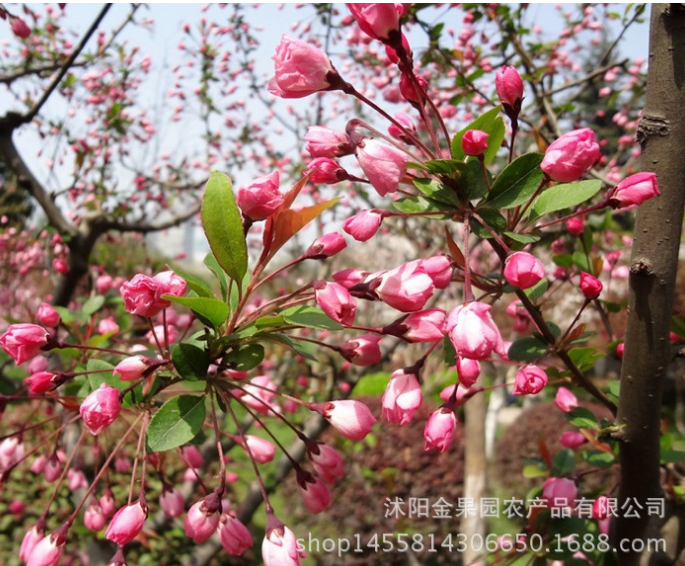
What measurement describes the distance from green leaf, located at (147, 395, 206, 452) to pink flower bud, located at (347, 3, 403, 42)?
52cm

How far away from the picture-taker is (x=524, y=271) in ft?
2.13

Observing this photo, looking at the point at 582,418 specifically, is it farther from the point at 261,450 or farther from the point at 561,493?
the point at 261,450

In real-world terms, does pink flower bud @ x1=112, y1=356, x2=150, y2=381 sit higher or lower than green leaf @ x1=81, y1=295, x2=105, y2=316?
lower

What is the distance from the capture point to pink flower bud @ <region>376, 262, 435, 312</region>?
0.67 metres

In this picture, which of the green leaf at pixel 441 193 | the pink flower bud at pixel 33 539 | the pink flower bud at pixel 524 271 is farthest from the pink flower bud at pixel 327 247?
the pink flower bud at pixel 33 539

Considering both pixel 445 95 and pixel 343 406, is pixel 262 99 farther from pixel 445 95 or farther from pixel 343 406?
pixel 343 406

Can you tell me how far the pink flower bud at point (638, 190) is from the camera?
699 mm

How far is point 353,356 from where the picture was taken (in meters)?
0.78

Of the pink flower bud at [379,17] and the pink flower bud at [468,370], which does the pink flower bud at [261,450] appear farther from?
the pink flower bud at [379,17]

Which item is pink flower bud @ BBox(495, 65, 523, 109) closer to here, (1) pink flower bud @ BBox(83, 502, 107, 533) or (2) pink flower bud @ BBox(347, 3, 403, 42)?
(2) pink flower bud @ BBox(347, 3, 403, 42)

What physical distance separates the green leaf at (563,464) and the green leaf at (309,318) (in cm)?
103

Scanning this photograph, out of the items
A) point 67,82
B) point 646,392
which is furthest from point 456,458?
point 646,392

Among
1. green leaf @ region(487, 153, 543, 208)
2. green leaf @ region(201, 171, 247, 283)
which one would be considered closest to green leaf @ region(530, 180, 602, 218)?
green leaf @ region(487, 153, 543, 208)

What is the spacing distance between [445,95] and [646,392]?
2.67 meters
